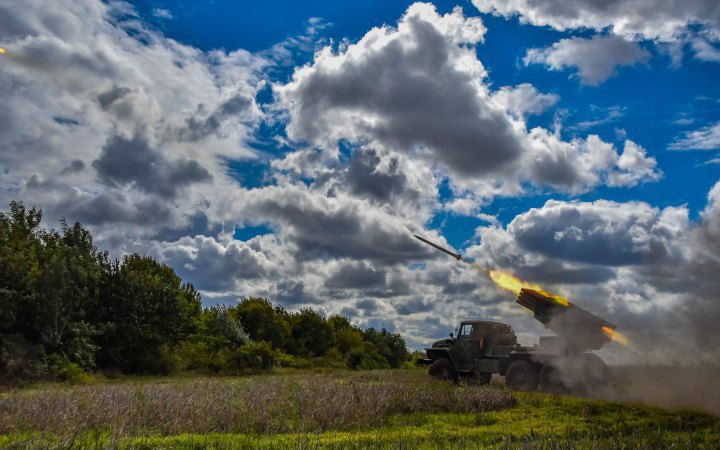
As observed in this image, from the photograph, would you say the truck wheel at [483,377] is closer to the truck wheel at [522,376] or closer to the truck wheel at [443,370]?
the truck wheel at [443,370]

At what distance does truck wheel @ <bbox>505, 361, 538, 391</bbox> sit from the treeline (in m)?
26.0

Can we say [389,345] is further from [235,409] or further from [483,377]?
[235,409]

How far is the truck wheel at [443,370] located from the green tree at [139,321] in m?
27.2

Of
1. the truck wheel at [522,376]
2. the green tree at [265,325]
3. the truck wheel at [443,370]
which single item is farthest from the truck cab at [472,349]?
the green tree at [265,325]

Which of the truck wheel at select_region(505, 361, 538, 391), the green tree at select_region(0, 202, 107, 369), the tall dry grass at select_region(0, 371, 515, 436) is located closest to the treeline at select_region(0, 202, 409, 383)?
the green tree at select_region(0, 202, 107, 369)

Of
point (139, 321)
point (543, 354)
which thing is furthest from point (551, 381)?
point (139, 321)

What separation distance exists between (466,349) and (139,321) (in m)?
30.2

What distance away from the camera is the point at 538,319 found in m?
25.4

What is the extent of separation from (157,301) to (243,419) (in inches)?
1444

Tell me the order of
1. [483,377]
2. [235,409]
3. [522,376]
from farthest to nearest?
[483,377] < [522,376] < [235,409]

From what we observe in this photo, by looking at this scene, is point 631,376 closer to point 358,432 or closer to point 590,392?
point 590,392

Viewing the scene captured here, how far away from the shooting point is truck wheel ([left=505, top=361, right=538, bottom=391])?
78.6ft

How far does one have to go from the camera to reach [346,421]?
51.0 feet

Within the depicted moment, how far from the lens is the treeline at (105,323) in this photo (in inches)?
1515
